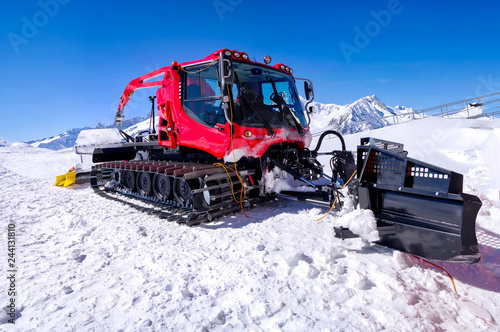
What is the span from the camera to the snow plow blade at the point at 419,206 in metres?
2.60

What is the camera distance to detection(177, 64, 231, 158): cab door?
17.5ft

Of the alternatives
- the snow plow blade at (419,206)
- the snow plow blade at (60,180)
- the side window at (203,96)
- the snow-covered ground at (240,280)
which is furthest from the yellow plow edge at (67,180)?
the snow plow blade at (419,206)

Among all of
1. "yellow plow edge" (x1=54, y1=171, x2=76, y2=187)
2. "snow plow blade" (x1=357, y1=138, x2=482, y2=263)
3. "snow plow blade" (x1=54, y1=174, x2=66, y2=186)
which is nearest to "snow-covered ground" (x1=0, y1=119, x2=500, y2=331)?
"snow plow blade" (x1=357, y1=138, x2=482, y2=263)

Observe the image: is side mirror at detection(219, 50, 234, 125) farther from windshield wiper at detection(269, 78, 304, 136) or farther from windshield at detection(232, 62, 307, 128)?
windshield wiper at detection(269, 78, 304, 136)

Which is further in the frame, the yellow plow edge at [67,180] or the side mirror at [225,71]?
the yellow plow edge at [67,180]

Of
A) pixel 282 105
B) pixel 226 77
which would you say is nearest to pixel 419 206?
pixel 226 77

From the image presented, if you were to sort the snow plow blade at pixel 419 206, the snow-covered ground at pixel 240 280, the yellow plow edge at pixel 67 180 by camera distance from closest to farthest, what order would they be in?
the snow-covered ground at pixel 240 280
the snow plow blade at pixel 419 206
the yellow plow edge at pixel 67 180

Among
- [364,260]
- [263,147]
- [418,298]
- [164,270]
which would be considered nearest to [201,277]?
[164,270]

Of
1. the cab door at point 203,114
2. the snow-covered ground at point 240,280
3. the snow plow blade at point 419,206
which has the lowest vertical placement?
the snow-covered ground at point 240,280

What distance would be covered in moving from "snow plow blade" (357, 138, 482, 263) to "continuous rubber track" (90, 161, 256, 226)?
2.42m

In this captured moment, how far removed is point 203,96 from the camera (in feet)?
18.8

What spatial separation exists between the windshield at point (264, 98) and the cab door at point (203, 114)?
418 mm

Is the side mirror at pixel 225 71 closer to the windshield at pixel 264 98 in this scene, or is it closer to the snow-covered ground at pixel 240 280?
the windshield at pixel 264 98

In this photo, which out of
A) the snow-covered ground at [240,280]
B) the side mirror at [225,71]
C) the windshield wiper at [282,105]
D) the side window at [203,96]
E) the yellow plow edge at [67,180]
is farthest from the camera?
the yellow plow edge at [67,180]
